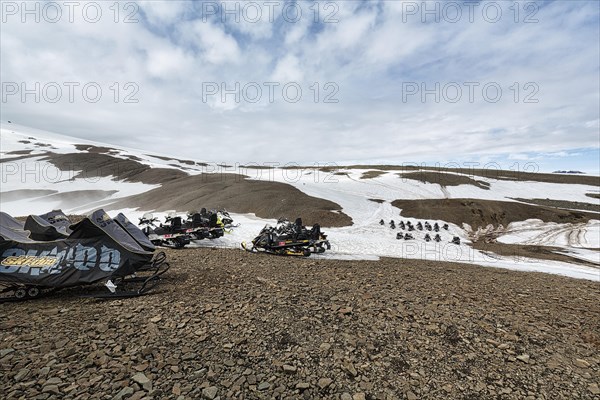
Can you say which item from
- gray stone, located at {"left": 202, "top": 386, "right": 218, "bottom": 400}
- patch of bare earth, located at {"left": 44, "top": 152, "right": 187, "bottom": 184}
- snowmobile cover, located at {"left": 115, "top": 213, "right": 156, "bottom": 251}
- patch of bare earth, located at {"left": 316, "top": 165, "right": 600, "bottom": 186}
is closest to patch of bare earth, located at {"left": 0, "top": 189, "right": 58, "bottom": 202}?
patch of bare earth, located at {"left": 44, "top": 152, "right": 187, "bottom": 184}

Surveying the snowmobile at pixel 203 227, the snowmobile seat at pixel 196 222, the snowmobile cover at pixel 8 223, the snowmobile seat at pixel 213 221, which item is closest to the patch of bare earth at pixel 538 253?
Answer: the snowmobile at pixel 203 227

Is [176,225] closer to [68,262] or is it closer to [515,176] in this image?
[68,262]

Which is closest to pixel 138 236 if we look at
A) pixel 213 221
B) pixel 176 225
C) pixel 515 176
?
pixel 176 225

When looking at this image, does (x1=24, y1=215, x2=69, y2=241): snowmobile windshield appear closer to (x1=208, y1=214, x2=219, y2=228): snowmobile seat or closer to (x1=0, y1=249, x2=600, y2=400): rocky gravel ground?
(x1=0, y1=249, x2=600, y2=400): rocky gravel ground

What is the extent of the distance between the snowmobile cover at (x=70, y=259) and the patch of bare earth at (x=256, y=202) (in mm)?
25904

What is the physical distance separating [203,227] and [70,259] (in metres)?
11.8

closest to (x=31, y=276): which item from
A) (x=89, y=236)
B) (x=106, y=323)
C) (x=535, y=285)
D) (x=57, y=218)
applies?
(x=89, y=236)

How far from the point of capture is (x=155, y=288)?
28.9 feet

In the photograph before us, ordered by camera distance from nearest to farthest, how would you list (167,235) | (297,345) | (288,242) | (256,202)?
(297,345) < (288,242) < (167,235) < (256,202)

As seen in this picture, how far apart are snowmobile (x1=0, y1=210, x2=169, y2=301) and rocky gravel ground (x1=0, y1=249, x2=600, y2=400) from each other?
47 centimetres

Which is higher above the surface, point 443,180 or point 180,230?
point 443,180

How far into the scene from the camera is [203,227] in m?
19.5

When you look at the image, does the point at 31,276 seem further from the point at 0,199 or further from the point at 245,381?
the point at 0,199

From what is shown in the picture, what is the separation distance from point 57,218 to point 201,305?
10.5 meters
